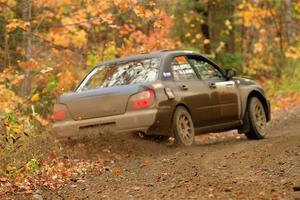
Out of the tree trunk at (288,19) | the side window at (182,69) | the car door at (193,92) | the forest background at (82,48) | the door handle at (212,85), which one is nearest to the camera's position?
the forest background at (82,48)

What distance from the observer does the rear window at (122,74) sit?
430 inches

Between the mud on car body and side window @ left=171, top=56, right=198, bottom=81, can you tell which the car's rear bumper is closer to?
the mud on car body

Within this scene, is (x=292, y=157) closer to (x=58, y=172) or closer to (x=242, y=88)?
(x=58, y=172)

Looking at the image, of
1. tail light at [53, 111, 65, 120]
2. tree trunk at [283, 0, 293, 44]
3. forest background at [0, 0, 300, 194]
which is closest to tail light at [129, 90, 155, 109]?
tail light at [53, 111, 65, 120]

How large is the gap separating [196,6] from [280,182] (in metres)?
16.7

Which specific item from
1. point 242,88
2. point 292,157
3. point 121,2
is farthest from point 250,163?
point 121,2

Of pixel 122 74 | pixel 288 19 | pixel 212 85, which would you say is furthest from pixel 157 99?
pixel 288 19

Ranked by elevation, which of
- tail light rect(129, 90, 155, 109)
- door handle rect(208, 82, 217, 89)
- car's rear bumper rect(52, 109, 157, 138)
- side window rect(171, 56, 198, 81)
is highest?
side window rect(171, 56, 198, 81)

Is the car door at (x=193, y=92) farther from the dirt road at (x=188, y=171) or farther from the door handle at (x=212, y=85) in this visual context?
the dirt road at (x=188, y=171)

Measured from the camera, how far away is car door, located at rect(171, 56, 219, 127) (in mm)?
11086

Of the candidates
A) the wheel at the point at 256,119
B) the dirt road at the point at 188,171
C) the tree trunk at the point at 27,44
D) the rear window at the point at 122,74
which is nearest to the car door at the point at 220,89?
the wheel at the point at 256,119

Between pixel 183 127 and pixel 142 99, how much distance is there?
1010mm

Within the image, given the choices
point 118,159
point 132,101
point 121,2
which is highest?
point 121,2

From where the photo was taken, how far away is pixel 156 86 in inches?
412
